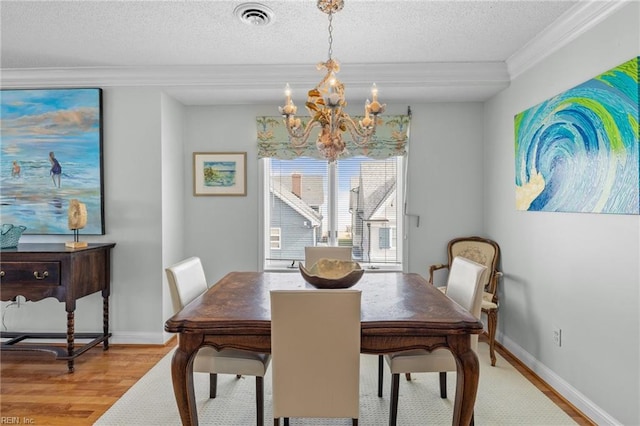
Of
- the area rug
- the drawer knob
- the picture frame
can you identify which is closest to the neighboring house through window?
the picture frame

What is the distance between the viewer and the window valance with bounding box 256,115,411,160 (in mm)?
3695

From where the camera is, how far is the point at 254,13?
2.29 metres

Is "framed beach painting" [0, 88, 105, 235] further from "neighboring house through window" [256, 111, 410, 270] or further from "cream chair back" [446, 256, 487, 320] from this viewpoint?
"cream chair back" [446, 256, 487, 320]

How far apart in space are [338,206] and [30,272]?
2.68 metres

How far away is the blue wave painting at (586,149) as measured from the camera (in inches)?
75.3

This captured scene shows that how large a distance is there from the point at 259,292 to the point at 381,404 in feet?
3.53

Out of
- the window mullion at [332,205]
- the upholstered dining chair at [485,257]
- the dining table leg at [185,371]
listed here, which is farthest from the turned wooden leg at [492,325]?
the dining table leg at [185,371]

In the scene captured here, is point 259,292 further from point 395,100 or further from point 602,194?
point 395,100

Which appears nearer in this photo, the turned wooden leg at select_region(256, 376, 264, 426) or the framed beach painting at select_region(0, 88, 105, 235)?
the turned wooden leg at select_region(256, 376, 264, 426)

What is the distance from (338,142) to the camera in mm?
1982

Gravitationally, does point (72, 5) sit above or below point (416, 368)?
above

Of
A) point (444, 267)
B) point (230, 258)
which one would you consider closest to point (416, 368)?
point (444, 267)

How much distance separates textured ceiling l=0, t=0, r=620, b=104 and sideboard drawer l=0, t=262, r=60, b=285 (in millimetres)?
1679

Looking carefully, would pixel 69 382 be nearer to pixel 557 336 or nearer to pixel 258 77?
pixel 258 77
